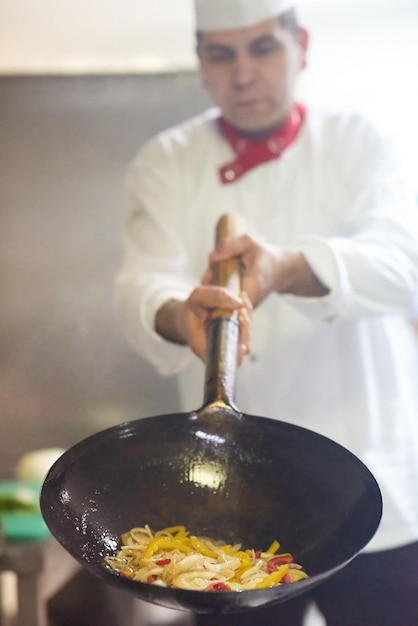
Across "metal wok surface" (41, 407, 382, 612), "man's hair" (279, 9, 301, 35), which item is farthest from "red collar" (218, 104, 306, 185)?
"metal wok surface" (41, 407, 382, 612)

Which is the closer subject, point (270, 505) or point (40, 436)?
point (270, 505)

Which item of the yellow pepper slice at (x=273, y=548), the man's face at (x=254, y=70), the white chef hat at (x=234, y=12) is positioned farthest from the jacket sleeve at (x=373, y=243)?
the yellow pepper slice at (x=273, y=548)

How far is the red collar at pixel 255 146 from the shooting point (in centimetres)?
106

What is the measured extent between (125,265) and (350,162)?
390mm

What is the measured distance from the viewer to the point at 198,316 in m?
0.93

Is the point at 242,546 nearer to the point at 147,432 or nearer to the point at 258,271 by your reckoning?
the point at 147,432

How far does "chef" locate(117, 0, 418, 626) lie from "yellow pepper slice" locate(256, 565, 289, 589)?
1.02 ft

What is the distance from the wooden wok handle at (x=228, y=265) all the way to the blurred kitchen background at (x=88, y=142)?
20 cm

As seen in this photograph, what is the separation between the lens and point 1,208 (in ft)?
3.74

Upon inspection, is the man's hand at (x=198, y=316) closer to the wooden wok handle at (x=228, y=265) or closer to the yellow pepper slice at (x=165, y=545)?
the wooden wok handle at (x=228, y=265)

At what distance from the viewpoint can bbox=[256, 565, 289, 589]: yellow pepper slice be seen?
669 millimetres

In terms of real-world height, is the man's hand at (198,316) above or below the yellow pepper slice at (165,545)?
above

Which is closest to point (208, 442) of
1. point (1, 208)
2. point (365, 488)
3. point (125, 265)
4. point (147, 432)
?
point (147, 432)

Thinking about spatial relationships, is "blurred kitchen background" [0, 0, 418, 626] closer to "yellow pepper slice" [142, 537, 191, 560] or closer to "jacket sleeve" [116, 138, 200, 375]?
"jacket sleeve" [116, 138, 200, 375]
